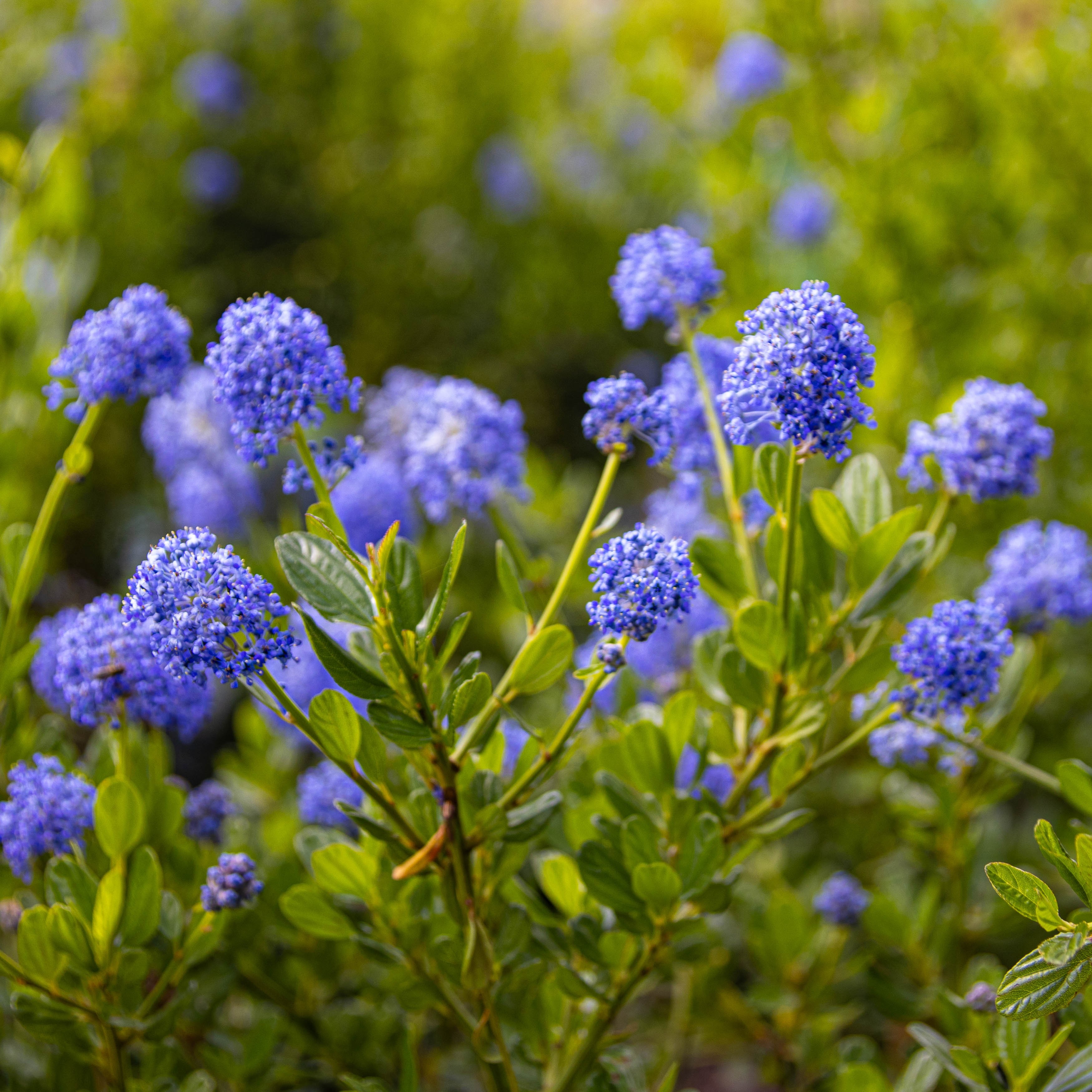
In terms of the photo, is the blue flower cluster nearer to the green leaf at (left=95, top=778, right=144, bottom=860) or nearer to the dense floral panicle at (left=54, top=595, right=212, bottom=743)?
the dense floral panicle at (left=54, top=595, right=212, bottom=743)

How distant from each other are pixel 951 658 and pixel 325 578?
825 millimetres

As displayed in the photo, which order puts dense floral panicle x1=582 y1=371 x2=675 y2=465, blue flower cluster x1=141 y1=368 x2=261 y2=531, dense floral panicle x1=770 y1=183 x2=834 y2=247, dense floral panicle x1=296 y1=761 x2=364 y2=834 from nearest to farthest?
dense floral panicle x1=582 y1=371 x2=675 y2=465
dense floral panicle x1=296 y1=761 x2=364 y2=834
blue flower cluster x1=141 y1=368 x2=261 y2=531
dense floral panicle x1=770 y1=183 x2=834 y2=247

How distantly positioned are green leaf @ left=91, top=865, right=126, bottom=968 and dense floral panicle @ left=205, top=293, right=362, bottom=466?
1.98 ft

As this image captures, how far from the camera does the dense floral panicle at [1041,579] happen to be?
68.5 inches

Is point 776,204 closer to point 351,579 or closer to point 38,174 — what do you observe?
point 38,174

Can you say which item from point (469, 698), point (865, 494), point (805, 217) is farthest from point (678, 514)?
point (805, 217)

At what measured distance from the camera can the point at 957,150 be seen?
3.27 m

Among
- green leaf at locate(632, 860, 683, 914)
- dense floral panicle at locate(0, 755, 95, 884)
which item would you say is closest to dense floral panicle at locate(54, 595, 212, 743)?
dense floral panicle at locate(0, 755, 95, 884)

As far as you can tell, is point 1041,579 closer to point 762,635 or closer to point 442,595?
point 762,635

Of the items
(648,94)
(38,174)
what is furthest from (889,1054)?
(648,94)

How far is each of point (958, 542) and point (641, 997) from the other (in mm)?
1431

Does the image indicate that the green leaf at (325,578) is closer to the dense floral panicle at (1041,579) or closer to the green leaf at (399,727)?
the green leaf at (399,727)

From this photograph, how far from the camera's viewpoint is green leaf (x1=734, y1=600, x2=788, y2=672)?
1295 mm

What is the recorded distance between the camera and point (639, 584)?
1175 mm
